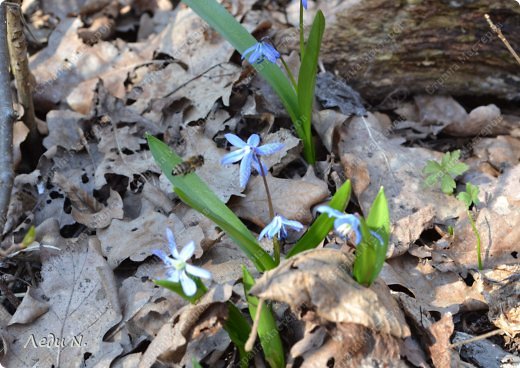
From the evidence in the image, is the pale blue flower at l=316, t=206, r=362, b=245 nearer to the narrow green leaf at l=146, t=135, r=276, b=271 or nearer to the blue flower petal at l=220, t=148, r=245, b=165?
the blue flower petal at l=220, t=148, r=245, b=165

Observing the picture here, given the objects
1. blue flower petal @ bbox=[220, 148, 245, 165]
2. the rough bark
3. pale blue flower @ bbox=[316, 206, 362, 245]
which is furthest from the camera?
the rough bark

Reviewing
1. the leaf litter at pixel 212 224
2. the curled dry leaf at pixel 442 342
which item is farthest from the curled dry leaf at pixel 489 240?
the curled dry leaf at pixel 442 342

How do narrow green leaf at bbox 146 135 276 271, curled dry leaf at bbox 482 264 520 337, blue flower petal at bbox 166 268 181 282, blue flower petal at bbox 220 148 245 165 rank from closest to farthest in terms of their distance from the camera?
blue flower petal at bbox 166 268 181 282 → blue flower petal at bbox 220 148 245 165 → narrow green leaf at bbox 146 135 276 271 → curled dry leaf at bbox 482 264 520 337

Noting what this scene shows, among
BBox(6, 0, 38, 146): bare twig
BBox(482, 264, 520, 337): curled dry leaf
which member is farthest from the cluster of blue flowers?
BBox(6, 0, 38, 146): bare twig

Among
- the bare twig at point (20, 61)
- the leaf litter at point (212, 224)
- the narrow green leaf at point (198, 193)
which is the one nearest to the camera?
the leaf litter at point (212, 224)

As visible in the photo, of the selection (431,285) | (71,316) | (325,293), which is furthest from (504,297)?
(71,316)

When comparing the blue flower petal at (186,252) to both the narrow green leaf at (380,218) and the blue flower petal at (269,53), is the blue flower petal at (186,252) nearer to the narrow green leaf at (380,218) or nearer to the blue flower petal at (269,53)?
the narrow green leaf at (380,218)

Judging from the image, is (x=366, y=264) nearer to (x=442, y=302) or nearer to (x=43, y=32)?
(x=442, y=302)
